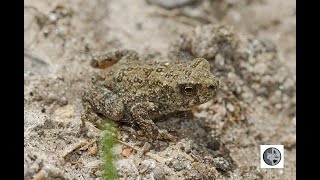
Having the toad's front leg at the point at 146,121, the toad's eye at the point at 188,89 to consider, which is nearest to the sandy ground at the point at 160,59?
the toad's front leg at the point at 146,121

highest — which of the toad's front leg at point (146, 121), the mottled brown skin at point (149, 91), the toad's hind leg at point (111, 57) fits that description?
the toad's hind leg at point (111, 57)

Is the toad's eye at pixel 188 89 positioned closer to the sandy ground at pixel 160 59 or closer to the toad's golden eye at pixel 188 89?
the toad's golden eye at pixel 188 89

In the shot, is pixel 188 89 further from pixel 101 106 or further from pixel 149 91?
pixel 101 106

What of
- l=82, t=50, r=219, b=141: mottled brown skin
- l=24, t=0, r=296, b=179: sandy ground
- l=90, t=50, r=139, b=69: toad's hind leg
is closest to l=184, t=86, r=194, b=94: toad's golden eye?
l=82, t=50, r=219, b=141: mottled brown skin

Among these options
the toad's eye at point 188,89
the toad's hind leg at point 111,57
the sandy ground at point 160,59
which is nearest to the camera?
the sandy ground at point 160,59

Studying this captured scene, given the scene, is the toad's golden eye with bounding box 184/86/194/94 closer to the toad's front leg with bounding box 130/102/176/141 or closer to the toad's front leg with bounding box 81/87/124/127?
the toad's front leg with bounding box 130/102/176/141

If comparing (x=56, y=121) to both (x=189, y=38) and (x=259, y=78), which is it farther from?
(x=259, y=78)

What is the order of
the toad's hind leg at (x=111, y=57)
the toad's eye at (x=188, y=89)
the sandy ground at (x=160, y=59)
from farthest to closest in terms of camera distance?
1. the toad's hind leg at (x=111, y=57)
2. the toad's eye at (x=188, y=89)
3. the sandy ground at (x=160, y=59)
